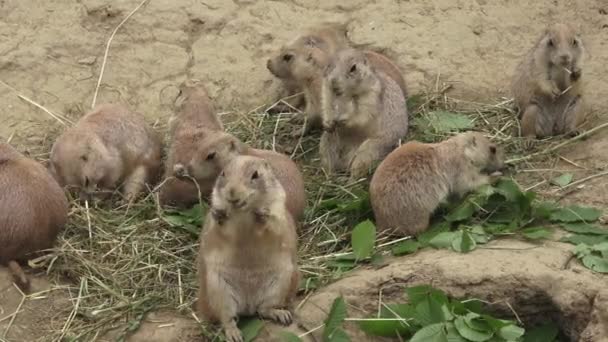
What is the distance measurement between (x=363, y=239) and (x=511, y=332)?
1344 millimetres

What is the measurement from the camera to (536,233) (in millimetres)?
8055

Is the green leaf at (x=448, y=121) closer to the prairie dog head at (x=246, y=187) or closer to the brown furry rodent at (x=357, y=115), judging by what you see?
the brown furry rodent at (x=357, y=115)

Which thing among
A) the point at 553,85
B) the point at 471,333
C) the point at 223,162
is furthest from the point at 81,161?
the point at 553,85

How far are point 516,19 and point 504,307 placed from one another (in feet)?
15.0

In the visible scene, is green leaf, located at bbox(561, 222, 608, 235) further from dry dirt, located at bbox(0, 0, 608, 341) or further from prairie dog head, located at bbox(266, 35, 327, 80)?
prairie dog head, located at bbox(266, 35, 327, 80)

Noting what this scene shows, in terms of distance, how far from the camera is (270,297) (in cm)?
739

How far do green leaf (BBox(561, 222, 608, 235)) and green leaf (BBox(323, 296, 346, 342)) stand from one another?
1979 millimetres

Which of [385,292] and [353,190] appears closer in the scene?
[385,292]

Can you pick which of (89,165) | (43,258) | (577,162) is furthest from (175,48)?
(577,162)

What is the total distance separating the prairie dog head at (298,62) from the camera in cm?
1054

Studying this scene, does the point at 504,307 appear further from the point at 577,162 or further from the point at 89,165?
the point at 89,165

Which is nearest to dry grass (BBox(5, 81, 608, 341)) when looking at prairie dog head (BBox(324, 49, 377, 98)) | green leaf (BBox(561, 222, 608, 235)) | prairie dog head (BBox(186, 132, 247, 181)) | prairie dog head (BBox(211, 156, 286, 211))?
prairie dog head (BBox(186, 132, 247, 181))

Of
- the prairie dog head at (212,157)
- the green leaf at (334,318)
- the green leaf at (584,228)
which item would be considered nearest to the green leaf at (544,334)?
the green leaf at (584,228)

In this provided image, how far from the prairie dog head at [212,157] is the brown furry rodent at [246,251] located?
59.6 inches
